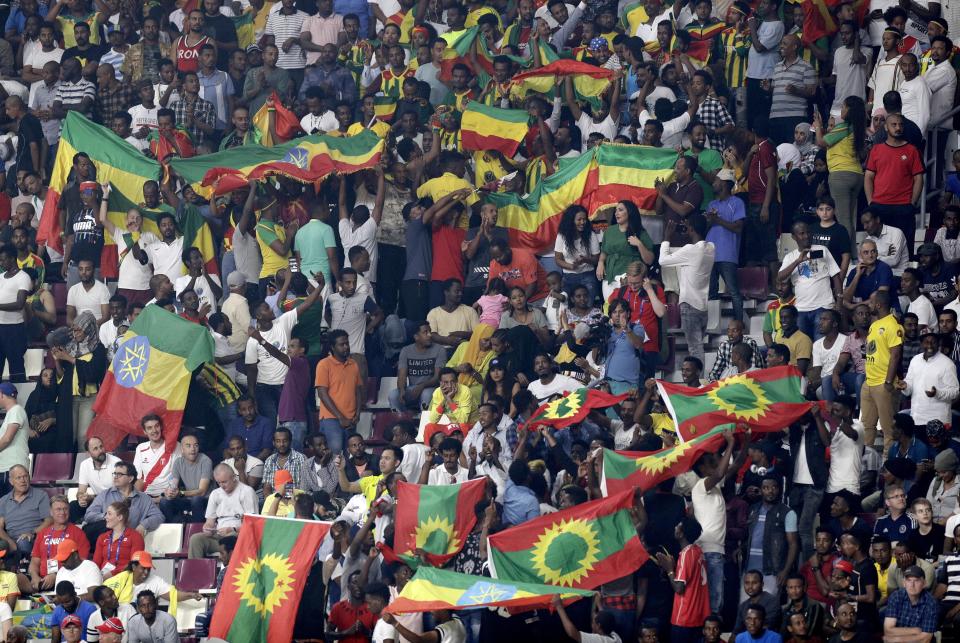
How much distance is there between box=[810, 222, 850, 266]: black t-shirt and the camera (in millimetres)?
21734

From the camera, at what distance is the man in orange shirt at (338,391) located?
21547 millimetres

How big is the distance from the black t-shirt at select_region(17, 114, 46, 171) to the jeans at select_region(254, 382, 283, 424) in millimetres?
5187

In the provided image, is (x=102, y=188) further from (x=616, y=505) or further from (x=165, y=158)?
(x=616, y=505)

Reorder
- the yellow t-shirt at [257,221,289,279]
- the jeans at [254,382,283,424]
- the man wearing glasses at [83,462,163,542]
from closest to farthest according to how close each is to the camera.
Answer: the man wearing glasses at [83,462,163,542] → the jeans at [254,382,283,424] → the yellow t-shirt at [257,221,289,279]

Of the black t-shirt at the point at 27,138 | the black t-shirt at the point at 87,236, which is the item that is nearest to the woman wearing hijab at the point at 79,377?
the black t-shirt at the point at 87,236

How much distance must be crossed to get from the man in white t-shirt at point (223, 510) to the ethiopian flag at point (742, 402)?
4195mm

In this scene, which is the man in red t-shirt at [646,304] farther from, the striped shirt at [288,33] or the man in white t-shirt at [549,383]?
the striped shirt at [288,33]

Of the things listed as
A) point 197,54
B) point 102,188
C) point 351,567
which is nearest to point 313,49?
point 197,54

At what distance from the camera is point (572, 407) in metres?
20.2

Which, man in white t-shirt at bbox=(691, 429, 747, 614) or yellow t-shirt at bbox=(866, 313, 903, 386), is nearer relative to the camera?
man in white t-shirt at bbox=(691, 429, 747, 614)

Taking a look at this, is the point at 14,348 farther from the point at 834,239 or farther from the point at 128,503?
the point at 834,239

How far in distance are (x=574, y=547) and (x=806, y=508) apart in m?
2.16

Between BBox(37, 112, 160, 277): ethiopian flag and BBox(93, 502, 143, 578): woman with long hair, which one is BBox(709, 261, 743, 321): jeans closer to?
BBox(93, 502, 143, 578): woman with long hair

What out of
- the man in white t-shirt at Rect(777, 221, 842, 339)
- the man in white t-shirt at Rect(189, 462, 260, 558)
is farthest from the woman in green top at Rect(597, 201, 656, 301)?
the man in white t-shirt at Rect(189, 462, 260, 558)
